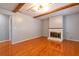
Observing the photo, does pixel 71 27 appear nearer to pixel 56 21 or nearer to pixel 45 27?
pixel 56 21

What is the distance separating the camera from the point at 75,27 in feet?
13.8

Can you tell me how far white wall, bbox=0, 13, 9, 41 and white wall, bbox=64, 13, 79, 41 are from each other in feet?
15.4

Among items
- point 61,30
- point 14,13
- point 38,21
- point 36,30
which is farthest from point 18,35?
point 61,30

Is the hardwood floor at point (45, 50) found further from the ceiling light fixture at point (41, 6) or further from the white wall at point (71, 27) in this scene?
the ceiling light fixture at point (41, 6)

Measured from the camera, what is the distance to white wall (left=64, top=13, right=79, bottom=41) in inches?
163

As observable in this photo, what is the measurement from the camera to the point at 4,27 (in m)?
4.30

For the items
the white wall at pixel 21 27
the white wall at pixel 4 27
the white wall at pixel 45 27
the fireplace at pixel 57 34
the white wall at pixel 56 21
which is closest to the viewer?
the white wall at pixel 21 27

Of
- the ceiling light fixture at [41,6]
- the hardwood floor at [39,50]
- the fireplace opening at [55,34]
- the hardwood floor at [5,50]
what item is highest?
the ceiling light fixture at [41,6]

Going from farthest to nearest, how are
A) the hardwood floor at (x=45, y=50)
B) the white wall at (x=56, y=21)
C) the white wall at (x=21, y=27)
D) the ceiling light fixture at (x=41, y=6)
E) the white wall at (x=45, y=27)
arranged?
the white wall at (x=45, y=27), the white wall at (x=56, y=21), the white wall at (x=21, y=27), the ceiling light fixture at (x=41, y=6), the hardwood floor at (x=45, y=50)

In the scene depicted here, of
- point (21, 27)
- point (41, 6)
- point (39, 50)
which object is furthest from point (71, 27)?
point (21, 27)

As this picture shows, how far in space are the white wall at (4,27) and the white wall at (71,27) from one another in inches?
185

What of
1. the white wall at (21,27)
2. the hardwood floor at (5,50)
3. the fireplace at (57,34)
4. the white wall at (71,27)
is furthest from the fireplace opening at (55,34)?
the hardwood floor at (5,50)

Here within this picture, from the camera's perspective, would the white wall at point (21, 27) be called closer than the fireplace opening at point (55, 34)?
Yes

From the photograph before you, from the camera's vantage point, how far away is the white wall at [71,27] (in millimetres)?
4145
